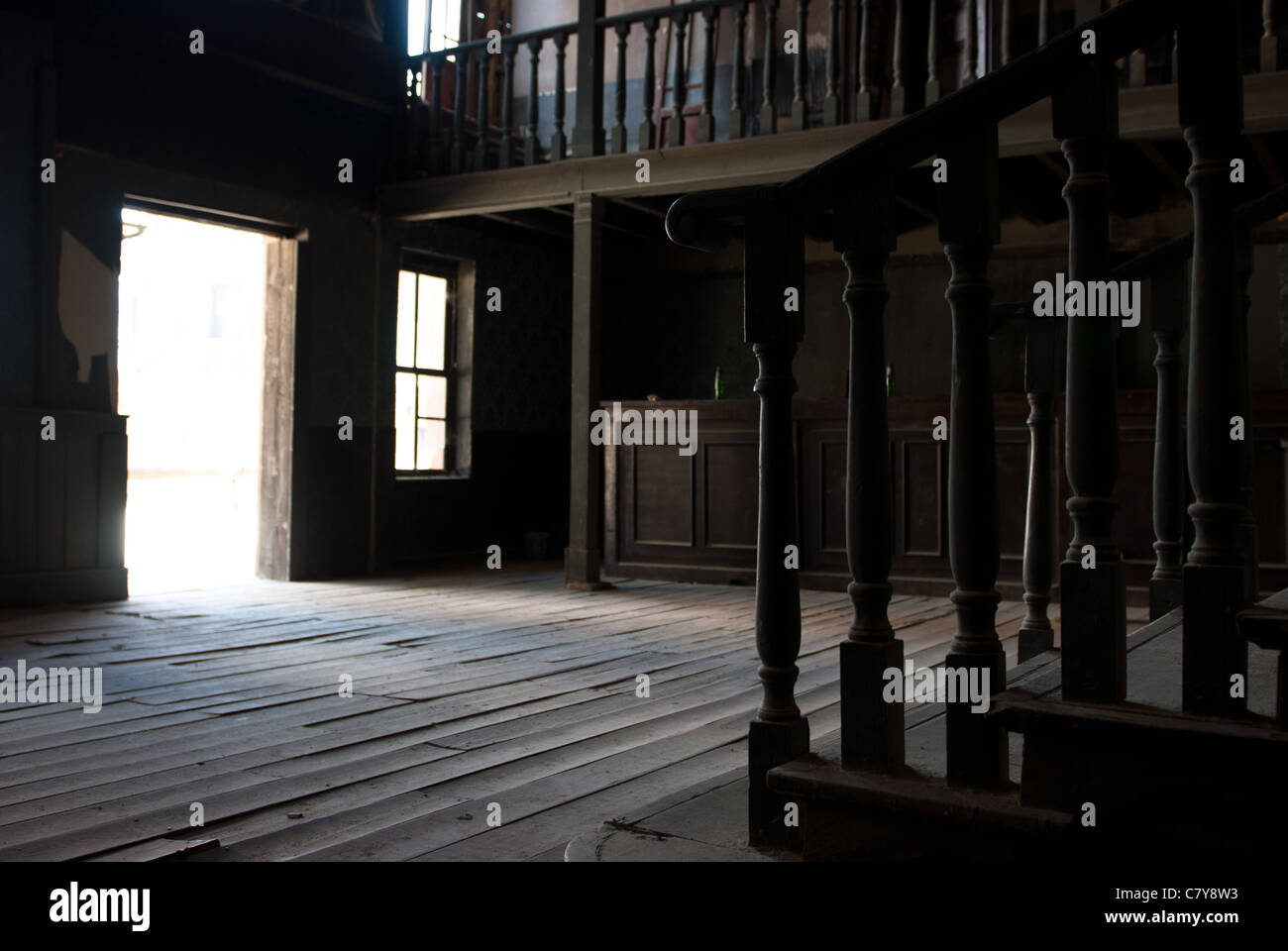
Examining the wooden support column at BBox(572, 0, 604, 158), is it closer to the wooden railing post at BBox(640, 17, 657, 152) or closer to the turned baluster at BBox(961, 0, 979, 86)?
the wooden railing post at BBox(640, 17, 657, 152)

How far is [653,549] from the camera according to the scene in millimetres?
7570

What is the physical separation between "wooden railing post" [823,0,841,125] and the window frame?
358 centimetres

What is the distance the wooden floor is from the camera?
7.73 feet

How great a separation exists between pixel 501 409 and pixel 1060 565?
302 inches

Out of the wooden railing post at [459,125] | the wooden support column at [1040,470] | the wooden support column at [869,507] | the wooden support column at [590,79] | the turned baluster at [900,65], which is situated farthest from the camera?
the wooden railing post at [459,125]

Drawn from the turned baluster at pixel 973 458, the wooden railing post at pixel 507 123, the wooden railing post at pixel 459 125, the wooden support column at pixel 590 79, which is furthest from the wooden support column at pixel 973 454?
the wooden railing post at pixel 459 125

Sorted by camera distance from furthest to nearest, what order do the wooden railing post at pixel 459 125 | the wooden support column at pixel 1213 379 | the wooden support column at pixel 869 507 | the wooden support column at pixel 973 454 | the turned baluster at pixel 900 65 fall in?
the wooden railing post at pixel 459 125, the turned baluster at pixel 900 65, the wooden support column at pixel 869 507, the wooden support column at pixel 973 454, the wooden support column at pixel 1213 379

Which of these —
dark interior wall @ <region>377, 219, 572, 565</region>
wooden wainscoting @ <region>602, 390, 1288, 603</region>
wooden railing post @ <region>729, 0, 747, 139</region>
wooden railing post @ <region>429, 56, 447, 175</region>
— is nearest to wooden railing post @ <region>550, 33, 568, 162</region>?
wooden railing post @ <region>429, 56, 447, 175</region>

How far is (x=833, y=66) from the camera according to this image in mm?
6137

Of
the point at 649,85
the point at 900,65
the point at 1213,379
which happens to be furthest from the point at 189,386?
the point at 1213,379

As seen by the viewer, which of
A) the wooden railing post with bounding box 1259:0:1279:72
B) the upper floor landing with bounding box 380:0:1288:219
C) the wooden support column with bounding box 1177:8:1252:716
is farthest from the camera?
the upper floor landing with bounding box 380:0:1288:219

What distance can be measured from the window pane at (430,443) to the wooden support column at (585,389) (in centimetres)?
199

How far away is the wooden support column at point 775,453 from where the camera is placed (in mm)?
1907

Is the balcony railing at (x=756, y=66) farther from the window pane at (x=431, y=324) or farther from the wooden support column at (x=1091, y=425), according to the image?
the wooden support column at (x=1091, y=425)
